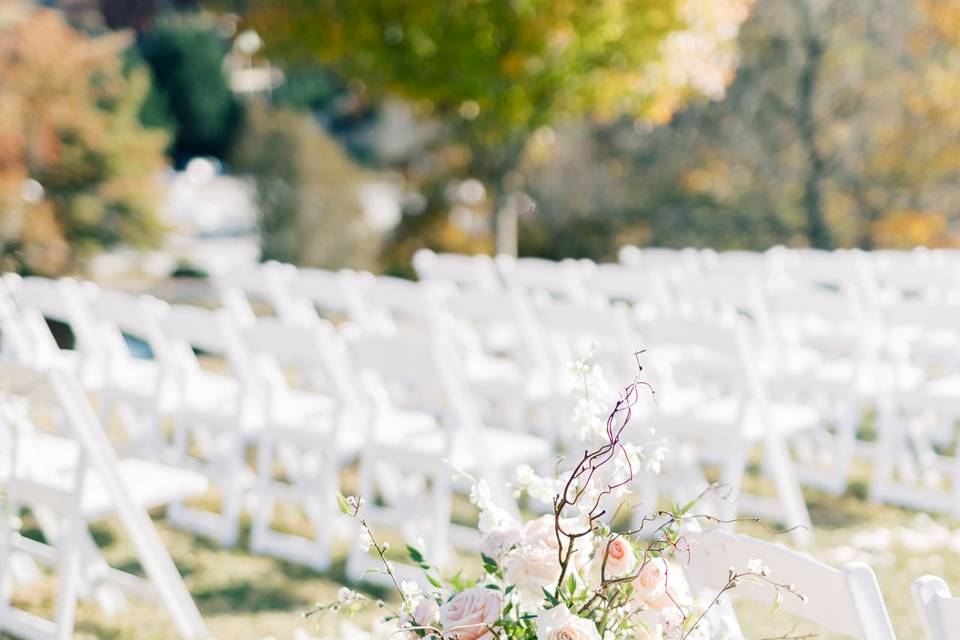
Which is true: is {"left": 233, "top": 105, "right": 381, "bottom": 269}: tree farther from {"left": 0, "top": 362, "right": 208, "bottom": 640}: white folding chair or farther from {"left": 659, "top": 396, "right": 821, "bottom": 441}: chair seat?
{"left": 0, "top": 362, "right": 208, "bottom": 640}: white folding chair

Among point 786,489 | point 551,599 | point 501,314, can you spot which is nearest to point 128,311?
point 501,314

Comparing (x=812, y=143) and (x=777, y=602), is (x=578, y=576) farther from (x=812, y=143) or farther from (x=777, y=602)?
(x=812, y=143)

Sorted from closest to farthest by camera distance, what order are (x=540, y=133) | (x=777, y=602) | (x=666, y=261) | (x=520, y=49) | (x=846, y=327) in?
(x=777, y=602) → (x=846, y=327) → (x=666, y=261) → (x=520, y=49) → (x=540, y=133)

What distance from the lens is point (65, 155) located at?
1260cm

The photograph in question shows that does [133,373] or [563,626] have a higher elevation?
[133,373]

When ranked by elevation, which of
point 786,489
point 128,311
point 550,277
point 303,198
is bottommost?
point 786,489

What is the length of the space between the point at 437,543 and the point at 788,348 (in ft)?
9.15

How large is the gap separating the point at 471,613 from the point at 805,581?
1.94 feet

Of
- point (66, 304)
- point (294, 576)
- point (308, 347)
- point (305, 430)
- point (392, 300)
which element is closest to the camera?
point (308, 347)

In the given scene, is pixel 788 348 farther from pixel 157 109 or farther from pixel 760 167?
pixel 157 109

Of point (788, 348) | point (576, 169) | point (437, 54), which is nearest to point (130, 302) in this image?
point (788, 348)

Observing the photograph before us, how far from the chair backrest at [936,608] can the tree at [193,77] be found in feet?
103

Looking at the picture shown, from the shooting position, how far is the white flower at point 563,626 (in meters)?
1.75

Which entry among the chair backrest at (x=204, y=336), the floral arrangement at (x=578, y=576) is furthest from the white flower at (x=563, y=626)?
the chair backrest at (x=204, y=336)
